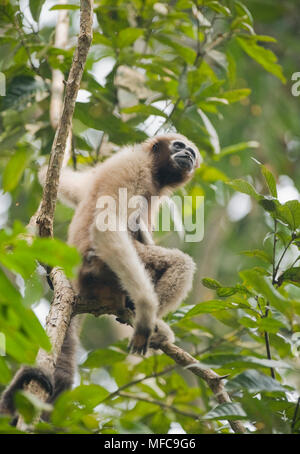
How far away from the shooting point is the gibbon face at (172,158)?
258 inches

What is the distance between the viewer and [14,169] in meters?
5.93

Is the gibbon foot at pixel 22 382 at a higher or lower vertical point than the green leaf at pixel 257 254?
lower

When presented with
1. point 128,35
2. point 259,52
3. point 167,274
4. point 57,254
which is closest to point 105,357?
point 167,274

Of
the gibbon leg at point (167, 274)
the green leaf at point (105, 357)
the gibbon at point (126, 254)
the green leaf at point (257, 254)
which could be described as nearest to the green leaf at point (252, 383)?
the green leaf at point (257, 254)

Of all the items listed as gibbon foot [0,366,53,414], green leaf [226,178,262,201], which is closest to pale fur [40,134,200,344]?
gibbon foot [0,366,53,414]

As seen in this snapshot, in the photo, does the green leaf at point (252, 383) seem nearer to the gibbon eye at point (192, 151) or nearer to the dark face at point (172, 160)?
the dark face at point (172, 160)

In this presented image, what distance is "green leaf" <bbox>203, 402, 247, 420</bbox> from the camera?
9.57 ft

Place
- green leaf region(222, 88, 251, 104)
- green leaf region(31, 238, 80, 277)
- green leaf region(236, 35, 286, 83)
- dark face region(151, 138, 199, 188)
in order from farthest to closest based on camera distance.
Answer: dark face region(151, 138, 199, 188), green leaf region(236, 35, 286, 83), green leaf region(222, 88, 251, 104), green leaf region(31, 238, 80, 277)

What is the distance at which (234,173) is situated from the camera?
10.4 m

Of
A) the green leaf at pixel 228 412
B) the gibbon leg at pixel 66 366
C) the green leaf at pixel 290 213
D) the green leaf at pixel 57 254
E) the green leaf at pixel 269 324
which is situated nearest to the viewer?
the green leaf at pixel 57 254

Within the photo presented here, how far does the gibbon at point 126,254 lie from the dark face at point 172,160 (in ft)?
0.09

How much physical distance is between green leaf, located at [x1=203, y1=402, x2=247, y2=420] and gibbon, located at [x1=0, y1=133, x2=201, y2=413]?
4.91 feet

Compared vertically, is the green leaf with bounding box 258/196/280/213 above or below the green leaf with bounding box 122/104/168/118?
below

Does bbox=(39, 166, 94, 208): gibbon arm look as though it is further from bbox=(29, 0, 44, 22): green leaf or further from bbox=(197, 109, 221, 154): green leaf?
bbox=(29, 0, 44, 22): green leaf
